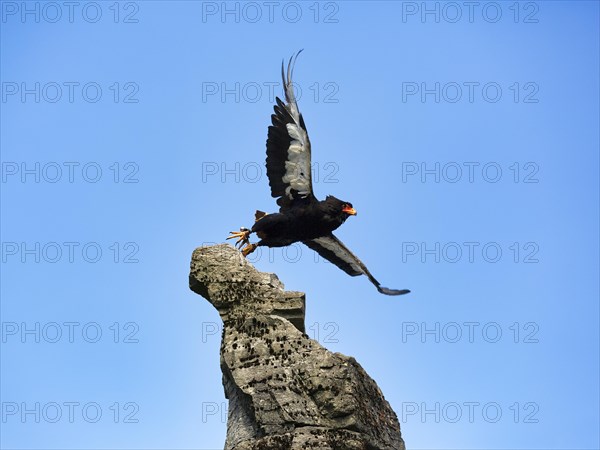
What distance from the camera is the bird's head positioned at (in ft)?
65.3

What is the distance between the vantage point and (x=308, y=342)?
16031 millimetres

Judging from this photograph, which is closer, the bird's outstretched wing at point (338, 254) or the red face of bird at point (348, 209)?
the red face of bird at point (348, 209)

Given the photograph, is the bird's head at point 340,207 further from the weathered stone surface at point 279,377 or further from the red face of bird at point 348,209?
the weathered stone surface at point 279,377

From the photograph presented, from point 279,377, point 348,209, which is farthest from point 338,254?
point 279,377

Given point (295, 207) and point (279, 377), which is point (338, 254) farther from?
point (279, 377)

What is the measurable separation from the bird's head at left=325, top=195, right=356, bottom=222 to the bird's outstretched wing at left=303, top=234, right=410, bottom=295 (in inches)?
42.2

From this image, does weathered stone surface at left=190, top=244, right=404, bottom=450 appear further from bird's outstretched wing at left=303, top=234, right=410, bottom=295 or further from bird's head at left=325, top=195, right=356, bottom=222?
bird's outstretched wing at left=303, top=234, right=410, bottom=295

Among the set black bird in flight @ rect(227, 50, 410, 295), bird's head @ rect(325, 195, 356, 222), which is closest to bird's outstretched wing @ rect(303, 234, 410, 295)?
black bird in flight @ rect(227, 50, 410, 295)

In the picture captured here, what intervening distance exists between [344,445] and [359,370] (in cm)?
126

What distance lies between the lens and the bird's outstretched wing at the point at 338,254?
2095 centimetres

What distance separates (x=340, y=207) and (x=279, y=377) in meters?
5.03

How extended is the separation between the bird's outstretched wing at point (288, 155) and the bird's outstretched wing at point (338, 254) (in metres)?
1.27

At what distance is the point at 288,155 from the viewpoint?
2048 cm

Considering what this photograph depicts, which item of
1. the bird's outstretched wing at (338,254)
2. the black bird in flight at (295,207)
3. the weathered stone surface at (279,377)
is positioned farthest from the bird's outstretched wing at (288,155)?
the weathered stone surface at (279,377)
